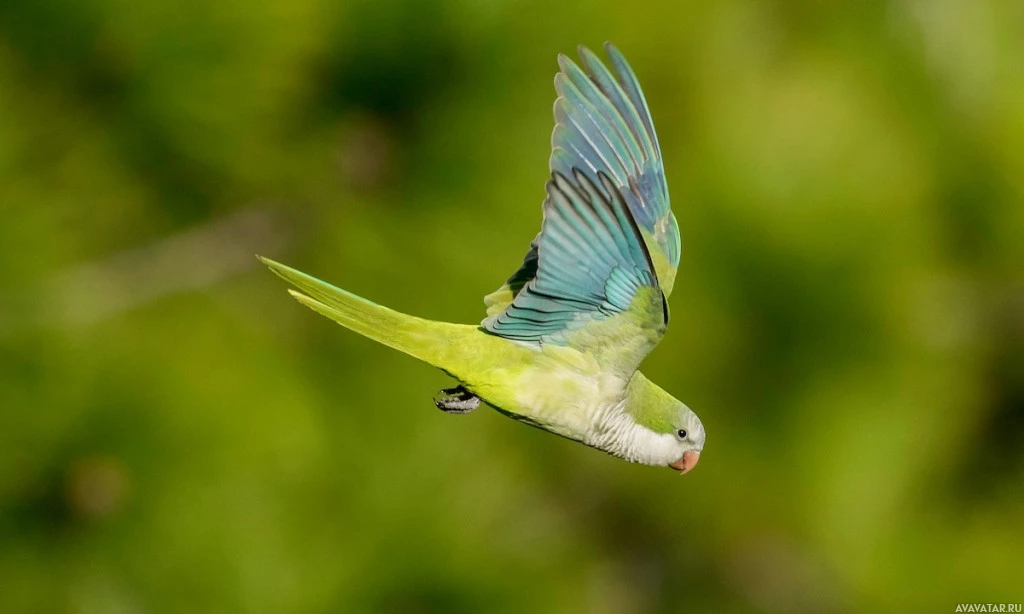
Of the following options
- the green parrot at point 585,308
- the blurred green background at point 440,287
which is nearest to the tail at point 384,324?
the green parrot at point 585,308

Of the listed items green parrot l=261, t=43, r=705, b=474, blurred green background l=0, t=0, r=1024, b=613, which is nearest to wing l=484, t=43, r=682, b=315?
green parrot l=261, t=43, r=705, b=474

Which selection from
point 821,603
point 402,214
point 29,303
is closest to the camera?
point 29,303

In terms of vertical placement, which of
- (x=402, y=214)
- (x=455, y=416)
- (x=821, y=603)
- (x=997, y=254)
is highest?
(x=997, y=254)

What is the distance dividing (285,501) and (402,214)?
38 centimetres

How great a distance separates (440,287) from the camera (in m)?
1.31

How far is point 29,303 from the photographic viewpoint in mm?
1192

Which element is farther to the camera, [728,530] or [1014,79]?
[728,530]

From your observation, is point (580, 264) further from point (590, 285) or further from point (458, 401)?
point (458, 401)

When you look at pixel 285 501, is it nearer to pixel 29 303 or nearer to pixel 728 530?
pixel 29 303

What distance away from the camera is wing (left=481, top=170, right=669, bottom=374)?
0.77m

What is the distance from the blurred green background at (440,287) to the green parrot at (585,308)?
0.29 m

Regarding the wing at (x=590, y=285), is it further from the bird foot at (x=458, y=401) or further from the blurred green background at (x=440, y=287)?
the blurred green background at (x=440, y=287)

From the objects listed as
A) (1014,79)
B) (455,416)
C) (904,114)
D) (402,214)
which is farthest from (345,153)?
(1014,79)

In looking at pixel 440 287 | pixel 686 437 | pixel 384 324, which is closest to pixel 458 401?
pixel 384 324
